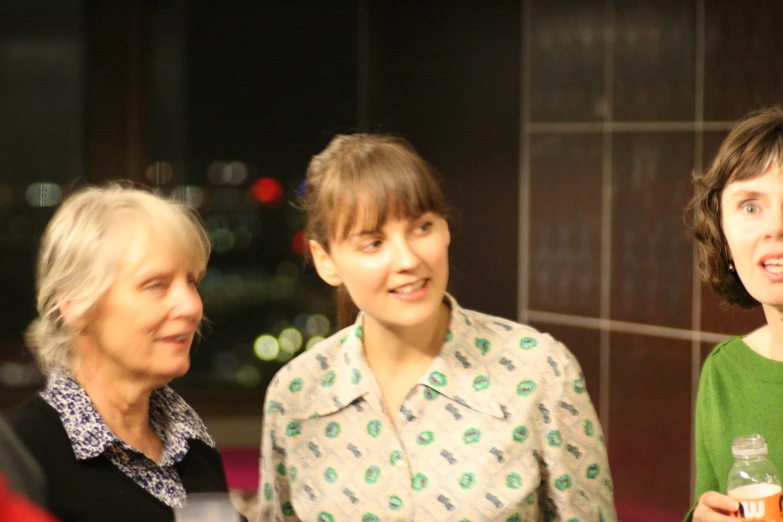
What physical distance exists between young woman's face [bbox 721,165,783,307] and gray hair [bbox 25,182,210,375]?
1.02 meters

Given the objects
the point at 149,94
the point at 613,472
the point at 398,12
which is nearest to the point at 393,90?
the point at 398,12

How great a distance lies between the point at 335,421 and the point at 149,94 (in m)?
4.44

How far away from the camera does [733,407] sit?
6.55ft

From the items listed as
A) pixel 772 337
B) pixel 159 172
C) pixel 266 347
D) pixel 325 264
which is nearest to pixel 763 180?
pixel 772 337

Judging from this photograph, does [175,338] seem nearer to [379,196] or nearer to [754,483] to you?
[379,196]

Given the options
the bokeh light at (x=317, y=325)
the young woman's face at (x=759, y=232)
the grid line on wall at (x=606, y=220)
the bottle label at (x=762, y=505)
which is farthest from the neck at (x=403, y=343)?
the bokeh light at (x=317, y=325)

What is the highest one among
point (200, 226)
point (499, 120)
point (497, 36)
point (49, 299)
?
point (497, 36)

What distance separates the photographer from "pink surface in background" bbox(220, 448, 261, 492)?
5398 mm

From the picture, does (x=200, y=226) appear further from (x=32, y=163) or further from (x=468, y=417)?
(x=32, y=163)

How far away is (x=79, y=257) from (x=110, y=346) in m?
0.16

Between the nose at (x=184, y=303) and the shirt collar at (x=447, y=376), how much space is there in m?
0.38

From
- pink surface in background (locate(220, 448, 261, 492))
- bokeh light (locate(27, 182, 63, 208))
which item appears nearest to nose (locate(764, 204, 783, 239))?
pink surface in background (locate(220, 448, 261, 492))

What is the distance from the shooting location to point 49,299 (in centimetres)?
175

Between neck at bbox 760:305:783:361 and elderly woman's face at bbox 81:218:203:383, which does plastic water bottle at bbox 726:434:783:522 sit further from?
elderly woman's face at bbox 81:218:203:383
